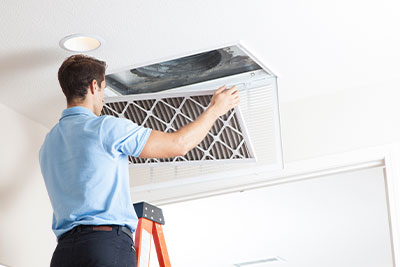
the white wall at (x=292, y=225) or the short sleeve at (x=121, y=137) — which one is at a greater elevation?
the short sleeve at (x=121, y=137)

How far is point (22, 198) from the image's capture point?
2.64 metres

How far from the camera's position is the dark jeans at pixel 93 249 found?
1.43 meters

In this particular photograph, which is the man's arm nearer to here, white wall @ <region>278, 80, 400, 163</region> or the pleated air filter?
the pleated air filter

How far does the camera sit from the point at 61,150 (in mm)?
1585

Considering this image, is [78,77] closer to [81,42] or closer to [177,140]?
[177,140]

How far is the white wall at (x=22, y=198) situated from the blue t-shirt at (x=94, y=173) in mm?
1047

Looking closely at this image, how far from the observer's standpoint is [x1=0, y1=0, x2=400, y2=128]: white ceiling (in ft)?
6.57

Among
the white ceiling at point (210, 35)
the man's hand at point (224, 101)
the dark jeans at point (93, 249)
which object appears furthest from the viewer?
the white ceiling at point (210, 35)

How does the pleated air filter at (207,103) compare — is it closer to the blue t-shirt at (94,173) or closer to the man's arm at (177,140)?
the man's arm at (177,140)

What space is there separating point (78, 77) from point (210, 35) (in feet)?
2.21

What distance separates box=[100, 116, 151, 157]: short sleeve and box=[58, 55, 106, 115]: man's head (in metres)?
0.15

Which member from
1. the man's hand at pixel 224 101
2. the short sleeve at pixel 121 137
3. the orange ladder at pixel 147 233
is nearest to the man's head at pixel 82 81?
the short sleeve at pixel 121 137

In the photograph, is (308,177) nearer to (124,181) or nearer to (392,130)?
(392,130)

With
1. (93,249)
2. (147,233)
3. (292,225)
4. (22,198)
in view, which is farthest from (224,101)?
(292,225)
